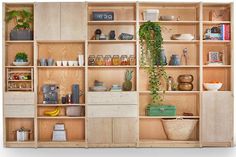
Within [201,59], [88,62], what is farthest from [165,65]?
[88,62]

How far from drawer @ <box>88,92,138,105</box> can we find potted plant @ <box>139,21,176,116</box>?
0.36 meters

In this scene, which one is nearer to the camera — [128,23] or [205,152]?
[205,152]

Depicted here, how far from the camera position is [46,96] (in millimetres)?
7750

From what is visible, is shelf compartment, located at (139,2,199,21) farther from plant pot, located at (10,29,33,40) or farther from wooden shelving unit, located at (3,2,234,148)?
plant pot, located at (10,29,33,40)

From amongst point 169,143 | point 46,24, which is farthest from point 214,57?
point 46,24

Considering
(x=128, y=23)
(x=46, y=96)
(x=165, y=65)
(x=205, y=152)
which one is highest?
(x=128, y=23)

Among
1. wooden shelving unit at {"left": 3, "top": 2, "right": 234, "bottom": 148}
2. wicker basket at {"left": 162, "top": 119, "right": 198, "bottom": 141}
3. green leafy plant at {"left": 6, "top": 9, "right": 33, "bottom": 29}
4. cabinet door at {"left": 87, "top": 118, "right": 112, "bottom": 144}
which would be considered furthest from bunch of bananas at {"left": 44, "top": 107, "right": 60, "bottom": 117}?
wicker basket at {"left": 162, "top": 119, "right": 198, "bottom": 141}

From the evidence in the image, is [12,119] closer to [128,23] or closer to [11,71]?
[11,71]

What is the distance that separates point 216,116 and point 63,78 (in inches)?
101

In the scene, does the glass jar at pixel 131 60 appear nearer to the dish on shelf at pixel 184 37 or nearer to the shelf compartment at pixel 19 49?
the dish on shelf at pixel 184 37

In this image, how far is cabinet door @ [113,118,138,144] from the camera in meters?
7.58

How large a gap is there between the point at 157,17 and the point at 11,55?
97.7 inches

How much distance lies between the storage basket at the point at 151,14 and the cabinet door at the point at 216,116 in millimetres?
1447

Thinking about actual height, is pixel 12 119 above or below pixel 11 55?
below
